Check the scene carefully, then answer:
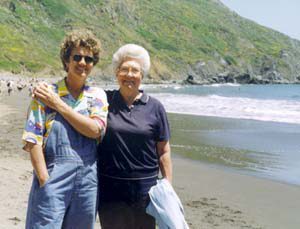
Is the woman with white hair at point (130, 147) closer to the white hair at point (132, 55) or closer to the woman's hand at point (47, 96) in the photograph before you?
the white hair at point (132, 55)

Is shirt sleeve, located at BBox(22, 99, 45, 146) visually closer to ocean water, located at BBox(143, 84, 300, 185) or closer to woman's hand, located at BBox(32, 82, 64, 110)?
woman's hand, located at BBox(32, 82, 64, 110)

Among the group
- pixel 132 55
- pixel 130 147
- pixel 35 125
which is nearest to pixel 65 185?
pixel 35 125

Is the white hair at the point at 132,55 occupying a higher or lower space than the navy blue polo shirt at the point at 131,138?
higher

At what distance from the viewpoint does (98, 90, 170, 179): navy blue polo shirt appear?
3.19m

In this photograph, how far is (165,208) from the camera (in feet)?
10.4

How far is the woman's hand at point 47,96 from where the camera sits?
2875mm

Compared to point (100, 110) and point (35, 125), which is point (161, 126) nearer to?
point (100, 110)

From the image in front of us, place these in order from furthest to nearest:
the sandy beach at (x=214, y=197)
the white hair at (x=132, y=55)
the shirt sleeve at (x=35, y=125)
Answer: the sandy beach at (x=214, y=197)
the white hair at (x=132, y=55)
the shirt sleeve at (x=35, y=125)

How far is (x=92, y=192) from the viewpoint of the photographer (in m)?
3.04

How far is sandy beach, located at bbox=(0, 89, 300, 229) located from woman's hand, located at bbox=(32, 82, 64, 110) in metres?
3.01

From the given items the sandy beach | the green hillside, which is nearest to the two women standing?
the sandy beach

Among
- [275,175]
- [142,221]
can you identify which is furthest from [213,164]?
[142,221]

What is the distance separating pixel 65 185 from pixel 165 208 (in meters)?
0.72

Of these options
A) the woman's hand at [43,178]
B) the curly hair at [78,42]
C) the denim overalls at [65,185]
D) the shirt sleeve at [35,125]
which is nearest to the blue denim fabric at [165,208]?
the denim overalls at [65,185]
